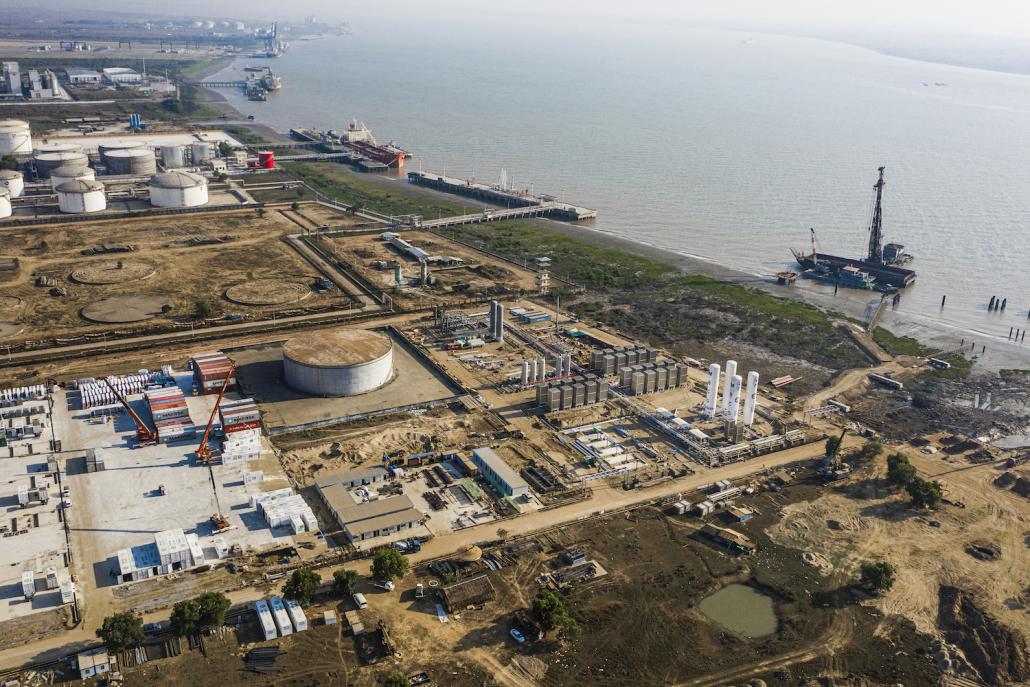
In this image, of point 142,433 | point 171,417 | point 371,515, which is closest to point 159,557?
point 371,515

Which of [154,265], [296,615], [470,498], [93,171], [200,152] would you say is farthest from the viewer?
[200,152]

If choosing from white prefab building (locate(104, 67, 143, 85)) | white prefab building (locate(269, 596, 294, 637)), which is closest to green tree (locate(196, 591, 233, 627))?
white prefab building (locate(269, 596, 294, 637))

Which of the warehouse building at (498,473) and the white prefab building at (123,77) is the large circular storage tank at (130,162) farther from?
the white prefab building at (123,77)

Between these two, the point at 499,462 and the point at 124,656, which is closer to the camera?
the point at 124,656

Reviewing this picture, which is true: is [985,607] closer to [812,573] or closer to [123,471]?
[812,573]

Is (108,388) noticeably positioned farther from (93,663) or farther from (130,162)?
(130,162)

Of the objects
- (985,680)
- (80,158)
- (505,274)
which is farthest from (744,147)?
(985,680)
